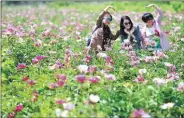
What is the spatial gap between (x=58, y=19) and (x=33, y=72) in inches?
371

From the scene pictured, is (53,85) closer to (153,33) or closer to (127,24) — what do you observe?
(127,24)

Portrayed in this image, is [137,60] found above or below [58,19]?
above

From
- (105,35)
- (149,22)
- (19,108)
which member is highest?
(149,22)

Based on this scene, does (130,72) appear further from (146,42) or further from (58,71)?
(146,42)

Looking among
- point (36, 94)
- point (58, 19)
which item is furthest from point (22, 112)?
point (58, 19)

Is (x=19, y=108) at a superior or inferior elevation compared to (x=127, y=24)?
inferior

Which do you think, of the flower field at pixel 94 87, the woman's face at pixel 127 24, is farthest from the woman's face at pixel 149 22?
the flower field at pixel 94 87

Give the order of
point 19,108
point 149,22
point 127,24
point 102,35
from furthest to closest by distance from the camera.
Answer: point 149,22 → point 127,24 → point 102,35 → point 19,108

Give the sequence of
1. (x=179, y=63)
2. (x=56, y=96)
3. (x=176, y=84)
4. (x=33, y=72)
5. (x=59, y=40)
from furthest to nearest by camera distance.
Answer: (x=59, y=40) → (x=179, y=63) → (x=33, y=72) → (x=176, y=84) → (x=56, y=96)

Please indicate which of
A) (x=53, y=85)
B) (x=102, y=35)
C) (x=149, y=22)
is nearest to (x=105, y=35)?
(x=102, y=35)

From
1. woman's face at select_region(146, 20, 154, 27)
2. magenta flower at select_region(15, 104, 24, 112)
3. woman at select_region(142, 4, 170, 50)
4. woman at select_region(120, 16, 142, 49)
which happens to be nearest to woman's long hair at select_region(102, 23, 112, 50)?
woman at select_region(120, 16, 142, 49)

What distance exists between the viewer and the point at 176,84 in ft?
16.9

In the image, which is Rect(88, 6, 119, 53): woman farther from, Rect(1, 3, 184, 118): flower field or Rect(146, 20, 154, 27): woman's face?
Rect(146, 20, 154, 27): woman's face

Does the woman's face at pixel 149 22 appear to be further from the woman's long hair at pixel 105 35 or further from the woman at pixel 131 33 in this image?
the woman's long hair at pixel 105 35
